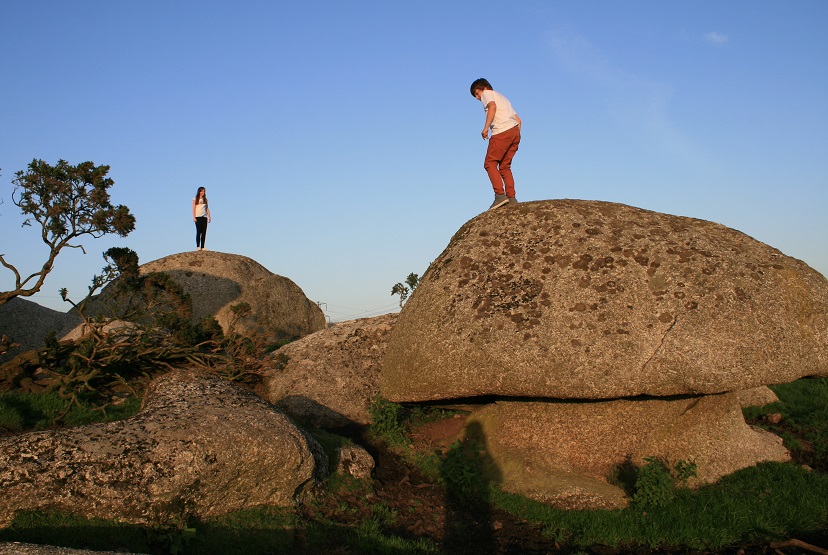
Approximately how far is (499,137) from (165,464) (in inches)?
279

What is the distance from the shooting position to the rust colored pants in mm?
11789

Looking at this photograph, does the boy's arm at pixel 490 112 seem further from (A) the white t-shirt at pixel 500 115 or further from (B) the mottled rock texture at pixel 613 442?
(B) the mottled rock texture at pixel 613 442

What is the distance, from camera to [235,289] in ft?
68.6

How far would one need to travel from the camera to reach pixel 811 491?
959 cm

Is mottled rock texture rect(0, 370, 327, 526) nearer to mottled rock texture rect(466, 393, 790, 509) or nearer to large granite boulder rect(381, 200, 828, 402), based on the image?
large granite boulder rect(381, 200, 828, 402)

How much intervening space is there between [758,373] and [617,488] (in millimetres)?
2419

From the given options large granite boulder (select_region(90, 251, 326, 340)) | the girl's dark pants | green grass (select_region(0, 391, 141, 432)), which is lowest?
green grass (select_region(0, 391, 141, 432))

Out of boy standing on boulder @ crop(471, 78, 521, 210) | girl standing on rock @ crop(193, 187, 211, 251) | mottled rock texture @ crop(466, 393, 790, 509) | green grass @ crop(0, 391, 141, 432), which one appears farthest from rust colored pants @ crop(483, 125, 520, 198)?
girl standing on rock @ crop(193, 187, 211, 251)

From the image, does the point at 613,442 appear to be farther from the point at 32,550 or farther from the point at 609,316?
the point at 32,550

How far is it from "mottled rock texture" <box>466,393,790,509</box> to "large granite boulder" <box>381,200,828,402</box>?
1.46 metres

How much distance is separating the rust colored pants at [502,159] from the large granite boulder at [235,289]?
A: 9.69 metres

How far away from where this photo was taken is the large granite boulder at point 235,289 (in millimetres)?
20344

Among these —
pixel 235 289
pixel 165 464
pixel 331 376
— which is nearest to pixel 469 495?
pixel 331 376

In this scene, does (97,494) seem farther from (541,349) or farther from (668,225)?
(668,225)
